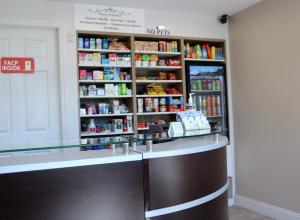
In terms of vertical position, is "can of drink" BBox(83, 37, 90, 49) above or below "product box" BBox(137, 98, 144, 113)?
above

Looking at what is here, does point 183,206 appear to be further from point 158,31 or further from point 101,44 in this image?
point 158,31

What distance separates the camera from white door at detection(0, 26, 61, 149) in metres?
3.70

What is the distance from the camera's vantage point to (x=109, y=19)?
409 centimetres

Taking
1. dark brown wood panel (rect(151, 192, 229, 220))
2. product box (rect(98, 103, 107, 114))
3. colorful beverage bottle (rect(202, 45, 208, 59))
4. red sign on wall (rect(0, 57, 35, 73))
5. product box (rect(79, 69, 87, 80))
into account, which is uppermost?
colorful beverage bottle (rect(202, 45, 208, 59))

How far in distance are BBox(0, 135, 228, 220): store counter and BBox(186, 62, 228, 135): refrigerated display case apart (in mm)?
2598

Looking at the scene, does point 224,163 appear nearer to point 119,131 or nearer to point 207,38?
point 119,131

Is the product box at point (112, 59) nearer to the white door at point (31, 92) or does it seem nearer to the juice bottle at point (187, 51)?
the white door at point (31, 92)

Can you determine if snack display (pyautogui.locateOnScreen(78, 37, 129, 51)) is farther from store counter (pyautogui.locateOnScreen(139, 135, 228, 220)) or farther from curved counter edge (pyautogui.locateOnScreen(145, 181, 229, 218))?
curved counter edge (pyautogui.locateOnScreen(145, 181, 229, 218))

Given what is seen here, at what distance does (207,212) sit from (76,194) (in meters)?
0.95

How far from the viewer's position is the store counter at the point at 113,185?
1567mm

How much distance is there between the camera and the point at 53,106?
389 cm

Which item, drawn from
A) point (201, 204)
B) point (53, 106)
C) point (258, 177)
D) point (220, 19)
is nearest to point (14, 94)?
point (53, 106)

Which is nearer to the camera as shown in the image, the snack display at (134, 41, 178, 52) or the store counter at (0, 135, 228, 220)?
the store counter at (0, 135, 228, 220)

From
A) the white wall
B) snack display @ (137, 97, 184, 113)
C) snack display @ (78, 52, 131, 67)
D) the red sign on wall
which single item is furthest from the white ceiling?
snack display @ (137, 97, 184, 113)
